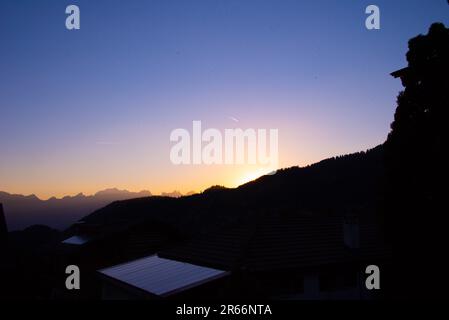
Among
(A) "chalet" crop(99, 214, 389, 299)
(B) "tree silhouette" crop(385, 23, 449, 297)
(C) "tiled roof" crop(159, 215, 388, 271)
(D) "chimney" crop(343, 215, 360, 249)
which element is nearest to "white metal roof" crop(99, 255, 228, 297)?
(A) "chalet" crop(99, 214, 389, 299)

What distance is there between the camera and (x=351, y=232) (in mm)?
20562

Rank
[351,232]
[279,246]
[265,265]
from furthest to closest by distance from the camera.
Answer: [351,232], [279,246], [265,265]

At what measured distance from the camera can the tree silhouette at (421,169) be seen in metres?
11.5

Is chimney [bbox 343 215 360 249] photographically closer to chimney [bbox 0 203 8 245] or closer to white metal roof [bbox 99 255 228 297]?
white metal roof [bbox 99 255 228 297]

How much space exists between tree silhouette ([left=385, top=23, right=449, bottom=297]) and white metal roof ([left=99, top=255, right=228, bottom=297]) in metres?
6.35

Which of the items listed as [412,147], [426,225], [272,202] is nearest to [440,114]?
[412,147]

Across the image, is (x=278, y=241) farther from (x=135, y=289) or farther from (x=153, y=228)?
(x=153, y=228)

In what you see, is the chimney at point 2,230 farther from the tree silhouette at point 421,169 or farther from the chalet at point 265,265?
the tree silhouette at point 421,169

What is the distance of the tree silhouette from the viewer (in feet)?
37.7

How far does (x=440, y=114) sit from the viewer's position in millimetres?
11727

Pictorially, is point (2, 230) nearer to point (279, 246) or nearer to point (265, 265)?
point (279, 246)

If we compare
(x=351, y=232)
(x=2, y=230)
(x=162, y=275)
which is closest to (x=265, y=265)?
(x=162, y=275)

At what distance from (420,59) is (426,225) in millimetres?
5464

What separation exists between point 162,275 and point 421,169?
10361mm
